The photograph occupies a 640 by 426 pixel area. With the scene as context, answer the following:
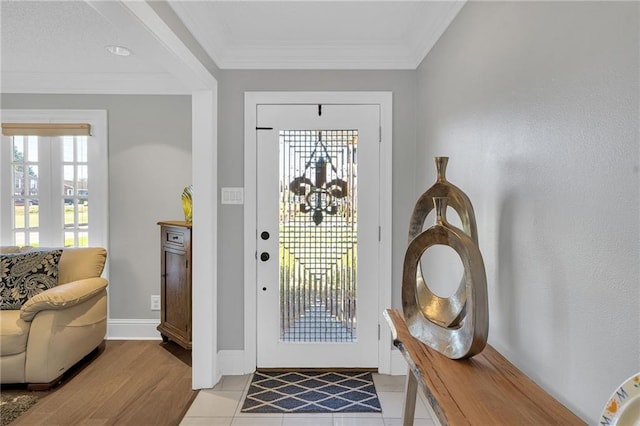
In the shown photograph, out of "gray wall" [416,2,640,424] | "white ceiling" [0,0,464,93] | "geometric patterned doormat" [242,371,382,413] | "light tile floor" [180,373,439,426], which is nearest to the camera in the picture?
"gray wall" [416,2,640,424]

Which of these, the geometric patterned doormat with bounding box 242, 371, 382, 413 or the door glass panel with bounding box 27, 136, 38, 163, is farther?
the door glass panel with bounding box 27, 136, 38, 163

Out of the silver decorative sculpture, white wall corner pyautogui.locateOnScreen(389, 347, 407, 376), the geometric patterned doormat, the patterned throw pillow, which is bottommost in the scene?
the geometric patterned doormat

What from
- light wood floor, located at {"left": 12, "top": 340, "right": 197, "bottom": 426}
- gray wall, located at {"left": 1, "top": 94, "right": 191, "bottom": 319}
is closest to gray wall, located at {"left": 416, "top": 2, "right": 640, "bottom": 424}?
light wood floor, located at {"left": 12, "top": 340, "right": 197, "bottom": 426}

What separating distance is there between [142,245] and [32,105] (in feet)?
5.35

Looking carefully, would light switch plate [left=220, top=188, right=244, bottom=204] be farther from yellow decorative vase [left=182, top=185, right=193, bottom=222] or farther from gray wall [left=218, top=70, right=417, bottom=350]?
yellow decorative vase [left=182, top=185, right=193, bottom=222]

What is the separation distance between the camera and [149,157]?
3471 mm

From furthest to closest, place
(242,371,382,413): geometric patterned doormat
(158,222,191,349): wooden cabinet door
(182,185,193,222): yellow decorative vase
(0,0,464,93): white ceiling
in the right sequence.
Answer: (182,185,193,222): yellow decorative vase → (158,222,191,349): wooden cabinet door → (242,371,382,413): geometric patterned doormat → (0,0,464,93): white ceiling

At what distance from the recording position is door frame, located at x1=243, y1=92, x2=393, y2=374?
9.12 feet

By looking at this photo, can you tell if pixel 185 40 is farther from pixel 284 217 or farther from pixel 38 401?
pixel 38 401

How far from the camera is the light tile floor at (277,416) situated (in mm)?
2213

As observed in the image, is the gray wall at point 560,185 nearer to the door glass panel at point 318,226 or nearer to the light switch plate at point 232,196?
the door glass panel at point 318,226

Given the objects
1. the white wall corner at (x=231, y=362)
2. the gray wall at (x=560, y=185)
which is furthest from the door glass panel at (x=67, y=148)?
the gray wall at (x=560, y=185)

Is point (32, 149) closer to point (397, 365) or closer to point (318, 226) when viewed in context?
point (318, 226)

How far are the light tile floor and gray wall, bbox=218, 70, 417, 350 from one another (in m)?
0.41
